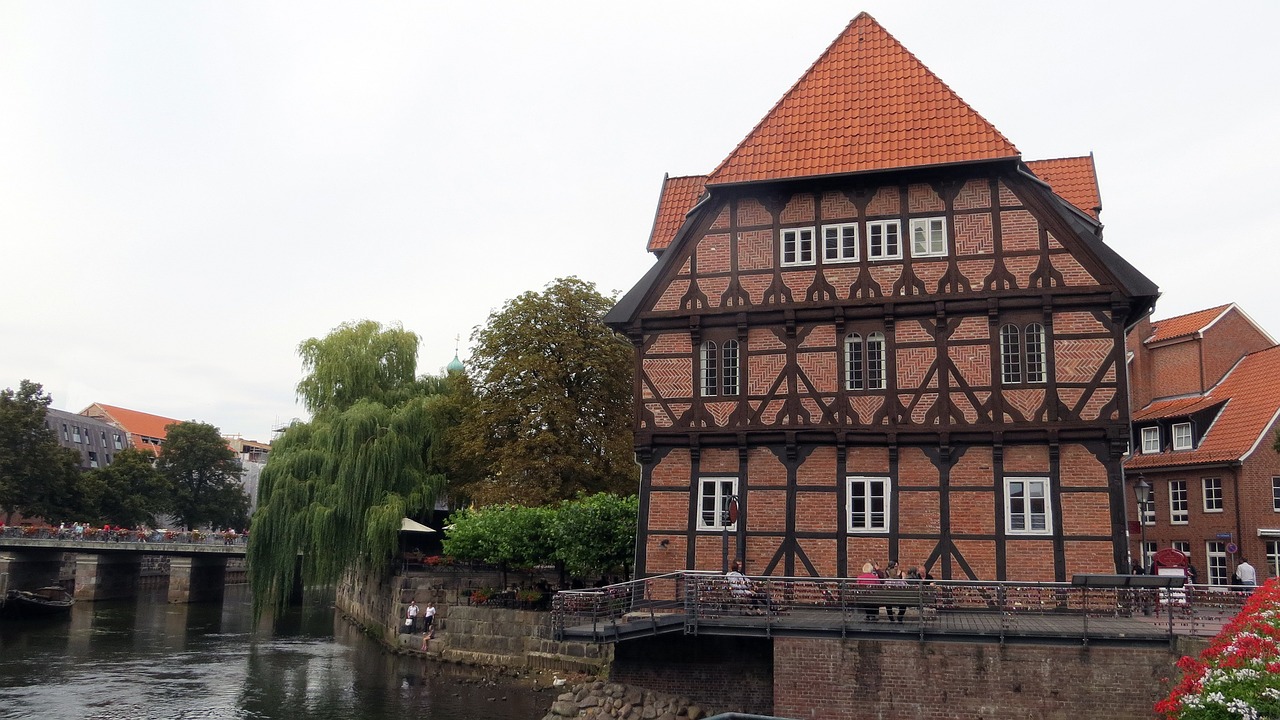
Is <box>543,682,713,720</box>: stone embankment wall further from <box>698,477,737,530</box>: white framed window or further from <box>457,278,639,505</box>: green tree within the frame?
<box>457,278,639,505</box>: green tree

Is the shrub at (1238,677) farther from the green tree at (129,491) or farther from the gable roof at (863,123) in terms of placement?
the green tree at (129,491)

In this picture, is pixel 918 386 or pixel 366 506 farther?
pixel 366 506

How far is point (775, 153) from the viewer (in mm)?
23266

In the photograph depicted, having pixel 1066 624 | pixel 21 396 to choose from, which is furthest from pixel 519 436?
pixel 21 396

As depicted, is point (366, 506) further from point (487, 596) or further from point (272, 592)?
point (487, 596)

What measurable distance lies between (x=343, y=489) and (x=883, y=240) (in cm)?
2081

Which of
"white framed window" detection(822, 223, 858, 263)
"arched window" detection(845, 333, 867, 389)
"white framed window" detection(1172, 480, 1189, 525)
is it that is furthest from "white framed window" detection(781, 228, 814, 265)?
"white framed window" detection(1172, 480, 1189, 525)

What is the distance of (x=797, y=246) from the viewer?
22.9 m

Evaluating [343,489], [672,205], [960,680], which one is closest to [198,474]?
[343,489]

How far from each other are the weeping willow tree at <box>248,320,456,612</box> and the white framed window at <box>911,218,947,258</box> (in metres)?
19.8

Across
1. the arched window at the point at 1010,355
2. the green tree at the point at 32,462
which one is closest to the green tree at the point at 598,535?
the arched window at the point at 1010,355

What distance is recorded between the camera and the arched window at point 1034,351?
20938 mm

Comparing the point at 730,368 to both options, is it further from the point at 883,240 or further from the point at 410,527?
the point at 410,527

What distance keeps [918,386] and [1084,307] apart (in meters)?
3.80
